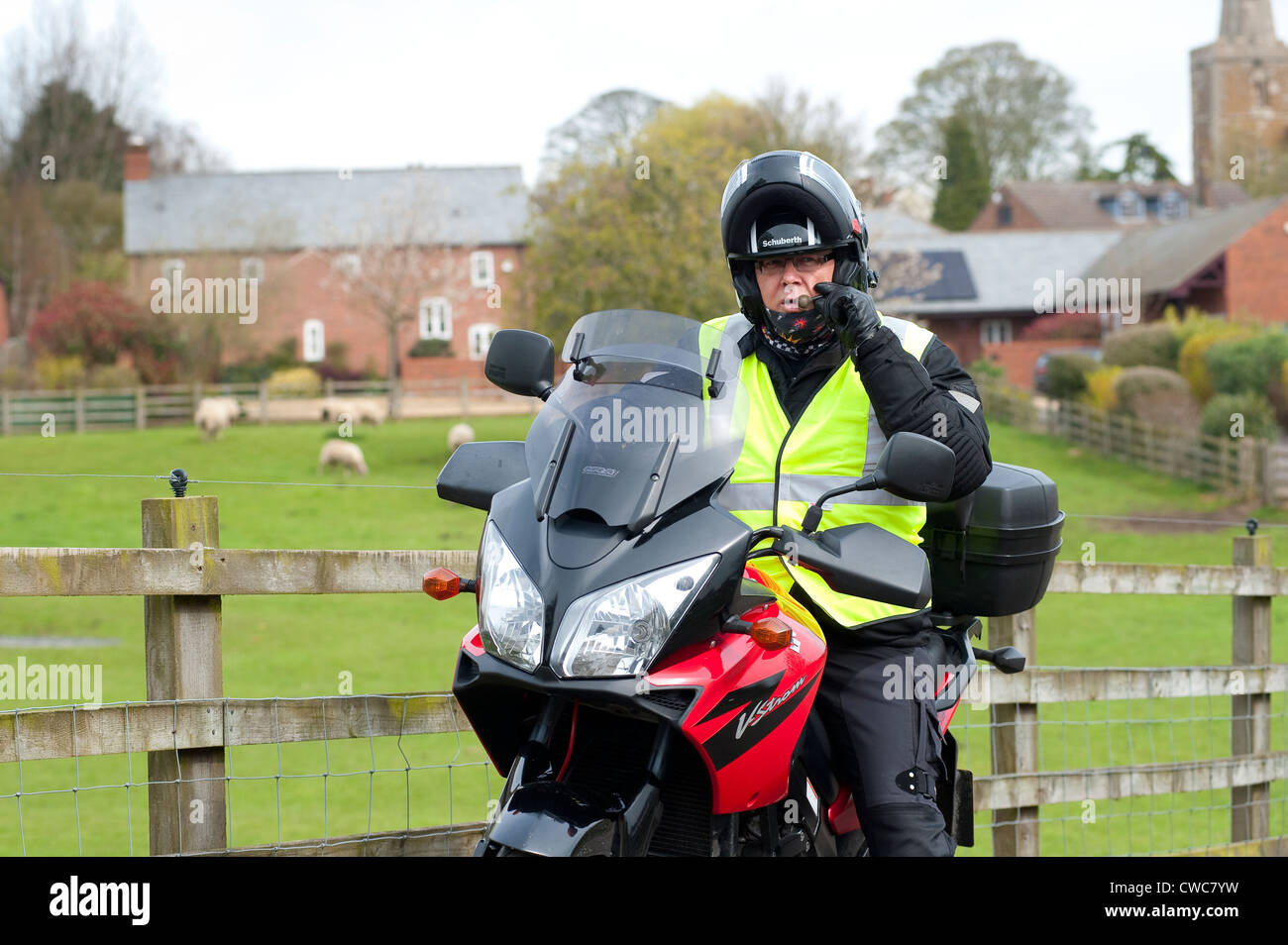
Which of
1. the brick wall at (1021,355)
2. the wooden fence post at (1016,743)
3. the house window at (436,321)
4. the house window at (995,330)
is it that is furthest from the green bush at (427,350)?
the wooden fence post at (1016,743)

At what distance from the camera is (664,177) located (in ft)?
92.2

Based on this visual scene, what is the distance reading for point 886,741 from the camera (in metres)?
2.99

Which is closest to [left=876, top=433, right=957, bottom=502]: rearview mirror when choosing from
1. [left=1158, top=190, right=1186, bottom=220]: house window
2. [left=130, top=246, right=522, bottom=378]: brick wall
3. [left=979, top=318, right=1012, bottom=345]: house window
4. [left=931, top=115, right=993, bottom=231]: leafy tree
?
[left=130, top=246, right=522, bottom=378]: brick wall

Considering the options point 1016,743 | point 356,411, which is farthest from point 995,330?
point 1016,743

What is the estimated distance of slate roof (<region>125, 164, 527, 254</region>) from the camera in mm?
50344

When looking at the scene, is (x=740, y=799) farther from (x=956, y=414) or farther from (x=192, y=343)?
(x=192, y=343)

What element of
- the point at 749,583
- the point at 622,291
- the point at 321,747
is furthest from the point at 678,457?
the point at 622,291

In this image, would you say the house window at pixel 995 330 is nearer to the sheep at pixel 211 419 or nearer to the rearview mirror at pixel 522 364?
the sheep at pixel 211 419

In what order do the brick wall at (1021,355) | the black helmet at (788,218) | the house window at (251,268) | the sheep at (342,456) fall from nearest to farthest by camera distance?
1. the black helmet at (788,218)
2. the sheep at (342,456)
3. the house window at (251,268)
4. the brick wall at (1021,355)

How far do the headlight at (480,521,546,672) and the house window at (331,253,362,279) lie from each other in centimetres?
4351

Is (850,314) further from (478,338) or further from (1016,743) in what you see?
(478,338)

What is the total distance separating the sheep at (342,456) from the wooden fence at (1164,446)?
41.9ft

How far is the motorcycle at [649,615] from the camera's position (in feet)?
8.02

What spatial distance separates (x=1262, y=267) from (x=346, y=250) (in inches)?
1199
